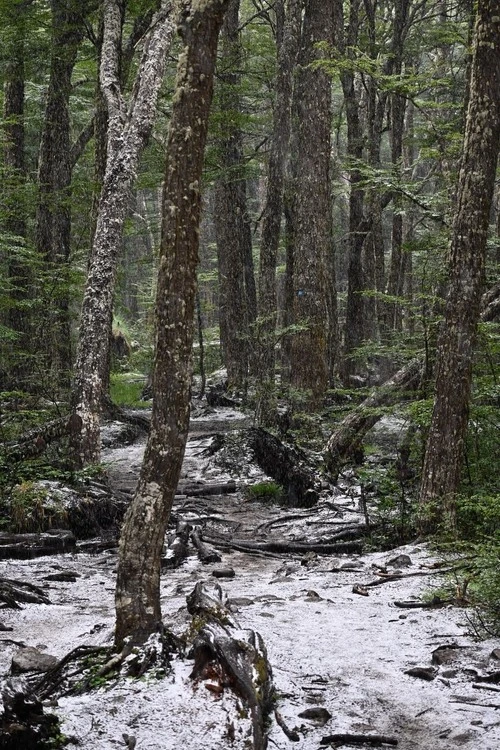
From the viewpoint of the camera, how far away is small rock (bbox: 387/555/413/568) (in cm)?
704

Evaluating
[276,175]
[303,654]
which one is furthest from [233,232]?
[303,654]

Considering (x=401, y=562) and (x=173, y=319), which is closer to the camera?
(x=173, y=319)

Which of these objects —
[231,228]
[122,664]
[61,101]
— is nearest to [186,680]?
[122,664]

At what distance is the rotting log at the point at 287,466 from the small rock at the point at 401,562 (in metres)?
3.33

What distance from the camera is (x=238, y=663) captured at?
4008mm

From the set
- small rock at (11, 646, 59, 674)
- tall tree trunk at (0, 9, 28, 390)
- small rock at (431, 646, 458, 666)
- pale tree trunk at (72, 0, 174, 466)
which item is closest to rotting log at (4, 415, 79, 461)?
pale tree trunk at (72, 0, 174, 466)

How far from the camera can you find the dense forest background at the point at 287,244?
7.43 metres

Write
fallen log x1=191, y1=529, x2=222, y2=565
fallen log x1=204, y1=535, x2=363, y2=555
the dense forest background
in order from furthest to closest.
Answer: fallen log x1=204, y1=535, x2=363, y2=555 < fallen log x1=191, y1=529, x2=222, y2=565 < the dense forest background

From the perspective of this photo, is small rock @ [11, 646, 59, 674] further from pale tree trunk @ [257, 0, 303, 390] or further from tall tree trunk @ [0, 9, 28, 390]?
tall tree trunk @ [0, 9, 28, 390]

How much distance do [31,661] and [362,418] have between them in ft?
24.4

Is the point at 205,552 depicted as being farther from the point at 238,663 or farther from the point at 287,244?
the point at 287,244

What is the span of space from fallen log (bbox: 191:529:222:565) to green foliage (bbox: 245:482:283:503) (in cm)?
260

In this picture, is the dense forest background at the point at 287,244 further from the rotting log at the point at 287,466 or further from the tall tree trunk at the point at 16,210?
the rotting log at the point at 287,466

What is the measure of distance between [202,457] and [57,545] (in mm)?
5701
